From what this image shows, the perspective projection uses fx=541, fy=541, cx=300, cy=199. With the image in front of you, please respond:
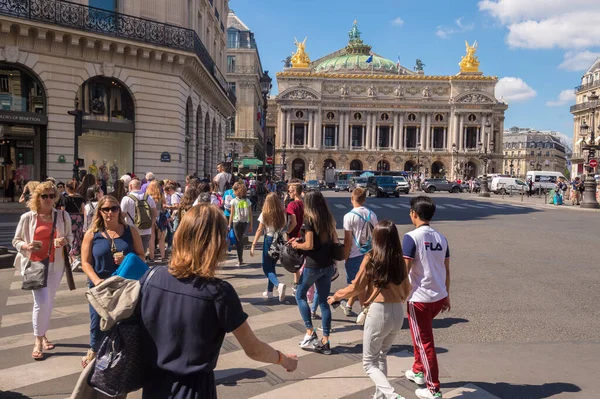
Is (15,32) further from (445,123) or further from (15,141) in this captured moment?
(445,123)

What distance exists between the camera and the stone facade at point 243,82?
225 feet

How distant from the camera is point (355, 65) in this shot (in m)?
118

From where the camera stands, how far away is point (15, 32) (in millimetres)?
18984

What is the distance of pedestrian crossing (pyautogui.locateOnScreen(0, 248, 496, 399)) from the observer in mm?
5078

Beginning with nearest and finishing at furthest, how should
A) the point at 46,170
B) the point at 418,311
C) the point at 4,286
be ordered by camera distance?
1. the point at 418,311
2. the point at 4,286
3. the point at 46,170

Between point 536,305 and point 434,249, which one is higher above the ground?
point 434,249

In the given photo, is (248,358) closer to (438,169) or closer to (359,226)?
(359,226)

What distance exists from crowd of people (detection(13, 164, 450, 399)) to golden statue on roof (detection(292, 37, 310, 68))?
9807 cm

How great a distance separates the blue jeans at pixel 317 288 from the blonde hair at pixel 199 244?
140 inches

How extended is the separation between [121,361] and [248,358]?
11.2 ft

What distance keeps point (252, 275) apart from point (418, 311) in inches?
239

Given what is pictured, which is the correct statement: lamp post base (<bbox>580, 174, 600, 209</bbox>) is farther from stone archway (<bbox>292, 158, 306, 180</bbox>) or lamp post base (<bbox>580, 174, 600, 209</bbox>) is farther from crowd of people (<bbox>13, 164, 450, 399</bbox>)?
stone archway (<bbox>292, 158, 306, 180</bbox>)

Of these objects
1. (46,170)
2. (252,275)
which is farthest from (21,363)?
(46,170)

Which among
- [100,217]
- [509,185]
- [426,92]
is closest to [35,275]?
[100,217]
